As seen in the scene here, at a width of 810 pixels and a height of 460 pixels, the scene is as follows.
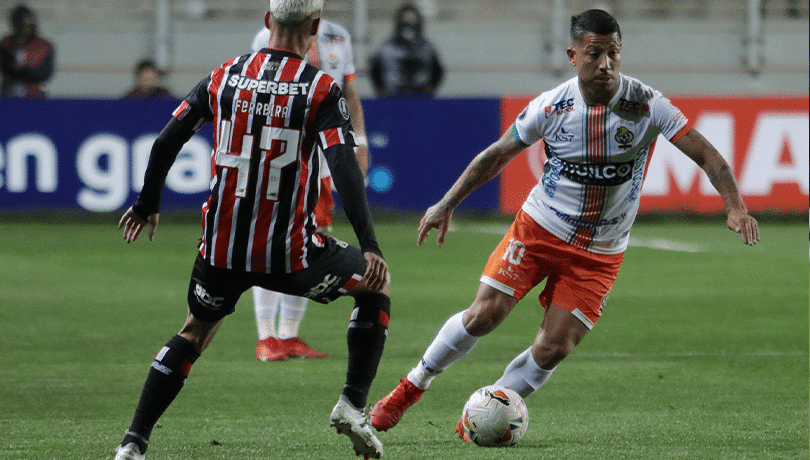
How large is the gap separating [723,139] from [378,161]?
4269 mm

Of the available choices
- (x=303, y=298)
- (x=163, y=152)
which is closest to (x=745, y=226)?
(x=163, y=152)

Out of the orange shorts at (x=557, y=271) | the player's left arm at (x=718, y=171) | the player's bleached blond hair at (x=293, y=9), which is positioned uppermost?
the player's bleached blond hair at (x=293, y=9)

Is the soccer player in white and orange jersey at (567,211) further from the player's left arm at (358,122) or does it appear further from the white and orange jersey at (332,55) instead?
the white and orange jersey at (332,55)

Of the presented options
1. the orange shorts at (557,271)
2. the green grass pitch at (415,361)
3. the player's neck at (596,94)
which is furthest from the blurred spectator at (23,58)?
the player's neck at (596,94)

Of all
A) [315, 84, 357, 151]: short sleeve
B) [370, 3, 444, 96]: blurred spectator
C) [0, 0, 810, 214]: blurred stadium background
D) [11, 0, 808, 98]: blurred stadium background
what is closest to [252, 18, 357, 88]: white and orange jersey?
[315, 84, 357, 151]: short sleeve

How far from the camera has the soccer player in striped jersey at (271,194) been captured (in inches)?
169

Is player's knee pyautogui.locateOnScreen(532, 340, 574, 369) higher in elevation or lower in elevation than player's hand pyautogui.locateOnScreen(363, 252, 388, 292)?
lower

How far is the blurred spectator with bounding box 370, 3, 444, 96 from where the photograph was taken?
625 inches

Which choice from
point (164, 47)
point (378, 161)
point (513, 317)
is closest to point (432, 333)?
point (513, 317)

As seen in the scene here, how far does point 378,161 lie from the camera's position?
14781 mm

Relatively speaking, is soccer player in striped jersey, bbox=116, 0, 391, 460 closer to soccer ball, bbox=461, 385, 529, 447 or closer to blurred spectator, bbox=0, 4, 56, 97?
soccer ball, bbox=461, 385, 529, 447

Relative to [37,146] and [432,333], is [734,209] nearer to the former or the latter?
[432,333]

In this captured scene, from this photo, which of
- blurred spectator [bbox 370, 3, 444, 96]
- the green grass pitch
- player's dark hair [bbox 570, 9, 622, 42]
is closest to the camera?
player's dark hair [bbox 570, 9, 622, 42]

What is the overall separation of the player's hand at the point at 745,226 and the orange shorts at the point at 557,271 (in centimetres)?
72
